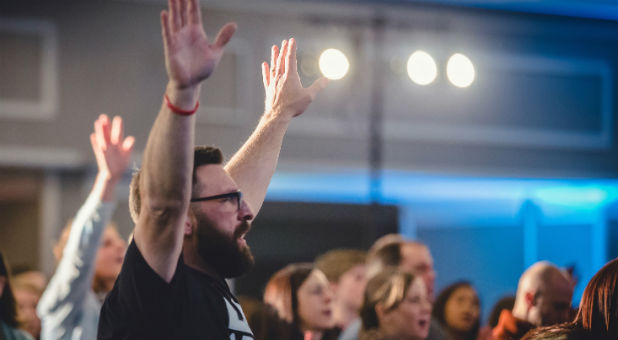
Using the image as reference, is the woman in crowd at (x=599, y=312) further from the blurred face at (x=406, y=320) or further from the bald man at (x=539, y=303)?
the blurred face at (x=406, y=320)

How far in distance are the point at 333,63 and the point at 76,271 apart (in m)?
→ 3.38

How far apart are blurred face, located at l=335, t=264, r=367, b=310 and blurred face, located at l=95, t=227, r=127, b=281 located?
139 centimetres

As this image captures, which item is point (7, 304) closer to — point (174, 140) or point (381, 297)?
point (381, 297)

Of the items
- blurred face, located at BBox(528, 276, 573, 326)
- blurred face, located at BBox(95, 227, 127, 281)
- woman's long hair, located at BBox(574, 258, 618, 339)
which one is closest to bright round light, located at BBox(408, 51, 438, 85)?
blurred face, located at BBox(528, 276, 573, 326)

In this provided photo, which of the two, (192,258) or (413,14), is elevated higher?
(413,14)

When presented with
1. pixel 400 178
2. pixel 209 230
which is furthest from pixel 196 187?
pixel 400 178

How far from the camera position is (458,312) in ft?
14.8

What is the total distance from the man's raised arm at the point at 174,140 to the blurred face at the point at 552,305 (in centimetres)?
186

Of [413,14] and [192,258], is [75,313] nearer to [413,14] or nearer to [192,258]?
[192,258]

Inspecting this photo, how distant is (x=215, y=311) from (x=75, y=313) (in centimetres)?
130

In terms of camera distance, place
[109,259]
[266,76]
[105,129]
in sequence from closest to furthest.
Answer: [266,76] → [105,129] → [109,259]

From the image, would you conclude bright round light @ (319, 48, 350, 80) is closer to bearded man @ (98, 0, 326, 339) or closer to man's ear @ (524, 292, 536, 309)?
man's ear @ (524, 292, 536, 309)

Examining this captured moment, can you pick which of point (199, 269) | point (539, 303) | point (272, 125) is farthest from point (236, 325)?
point (539, 303)

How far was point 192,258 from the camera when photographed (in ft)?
6.06
